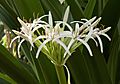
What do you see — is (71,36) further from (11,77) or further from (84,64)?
(11,77)

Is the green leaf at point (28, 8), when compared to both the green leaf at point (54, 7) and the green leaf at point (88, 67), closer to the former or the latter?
the green leaf at point (54, 7)

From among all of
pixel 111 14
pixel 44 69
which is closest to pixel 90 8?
pixel 111 14

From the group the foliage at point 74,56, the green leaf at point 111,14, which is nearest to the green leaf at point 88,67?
the foliage at point 74,56

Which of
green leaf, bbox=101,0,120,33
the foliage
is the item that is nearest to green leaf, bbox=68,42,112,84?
the foliage

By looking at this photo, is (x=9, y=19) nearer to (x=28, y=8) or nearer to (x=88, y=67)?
(x=28, y=8)

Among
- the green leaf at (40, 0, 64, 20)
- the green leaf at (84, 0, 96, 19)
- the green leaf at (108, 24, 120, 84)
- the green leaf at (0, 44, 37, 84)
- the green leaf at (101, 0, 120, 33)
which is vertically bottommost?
the green leaf at (108, 24, 120, 84)

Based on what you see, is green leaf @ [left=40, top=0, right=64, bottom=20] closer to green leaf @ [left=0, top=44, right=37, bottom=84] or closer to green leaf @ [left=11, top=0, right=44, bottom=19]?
green leaf @ [left=11, top=0, right=44, bottom=19]

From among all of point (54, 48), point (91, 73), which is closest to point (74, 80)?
point (91, 73)

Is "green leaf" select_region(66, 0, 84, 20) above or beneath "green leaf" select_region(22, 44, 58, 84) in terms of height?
above
